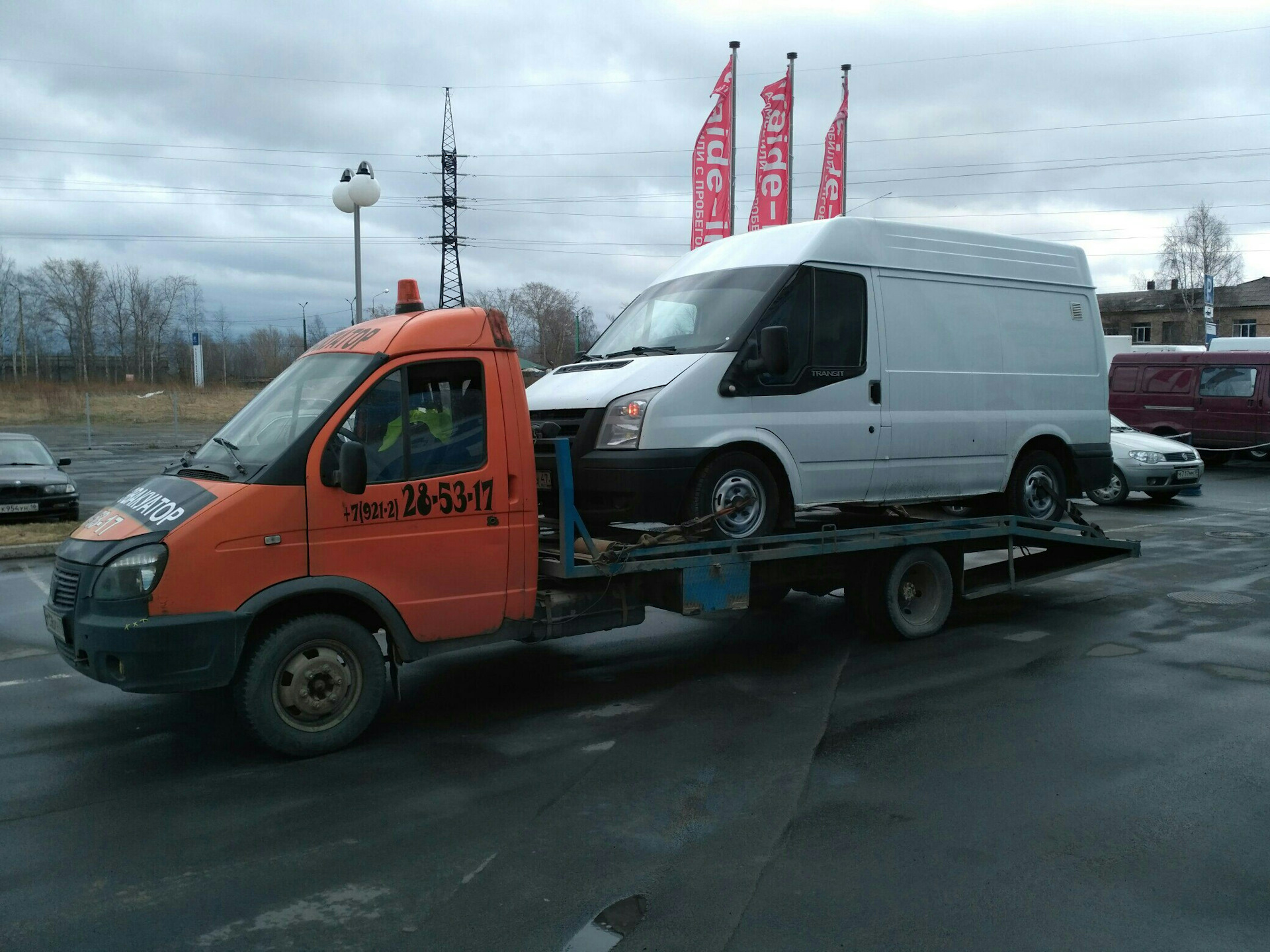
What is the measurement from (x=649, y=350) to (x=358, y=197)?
797cm

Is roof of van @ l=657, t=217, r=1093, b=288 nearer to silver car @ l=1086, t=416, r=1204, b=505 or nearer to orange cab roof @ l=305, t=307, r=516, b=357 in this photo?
orange cab roof @ l=305, t=307, r=516, b=357

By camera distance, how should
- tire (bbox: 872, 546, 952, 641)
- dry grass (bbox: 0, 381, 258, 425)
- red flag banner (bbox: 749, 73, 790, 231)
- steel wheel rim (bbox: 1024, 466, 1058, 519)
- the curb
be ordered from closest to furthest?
1. tire (bbox: 872, 546, 952, 641)
2. steel wheel rim (bbox: 1024, 466, 1058, 519)
3. the curb
4. red flag banner (bbox: 749, 73, 790, 231)
5. dry grass (bbox: 0, 381, 258, 425)

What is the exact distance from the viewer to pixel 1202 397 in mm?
23000

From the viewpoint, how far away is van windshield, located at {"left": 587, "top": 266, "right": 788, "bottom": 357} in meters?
7.18

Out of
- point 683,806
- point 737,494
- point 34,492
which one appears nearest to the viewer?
point 683,806

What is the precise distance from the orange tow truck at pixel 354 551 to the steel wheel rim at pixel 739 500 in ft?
0.78

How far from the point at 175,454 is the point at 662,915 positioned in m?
27.5

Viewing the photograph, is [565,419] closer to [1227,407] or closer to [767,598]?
[767,598]

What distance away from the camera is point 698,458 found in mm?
6730

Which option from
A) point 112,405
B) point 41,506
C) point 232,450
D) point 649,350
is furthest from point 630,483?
point 112,405

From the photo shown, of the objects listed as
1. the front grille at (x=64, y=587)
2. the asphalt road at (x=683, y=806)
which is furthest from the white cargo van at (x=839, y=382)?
the front grille at (x=64, y=587)

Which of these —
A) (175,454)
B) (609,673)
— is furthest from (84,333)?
(609,673)

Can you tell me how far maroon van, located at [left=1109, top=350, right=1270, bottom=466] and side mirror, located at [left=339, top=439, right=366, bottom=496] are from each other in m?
20.4

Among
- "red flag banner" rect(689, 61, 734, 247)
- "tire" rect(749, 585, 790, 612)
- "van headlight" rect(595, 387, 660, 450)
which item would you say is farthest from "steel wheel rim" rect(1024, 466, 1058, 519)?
"red flag banner" rect(689, 61, 734, 247)
